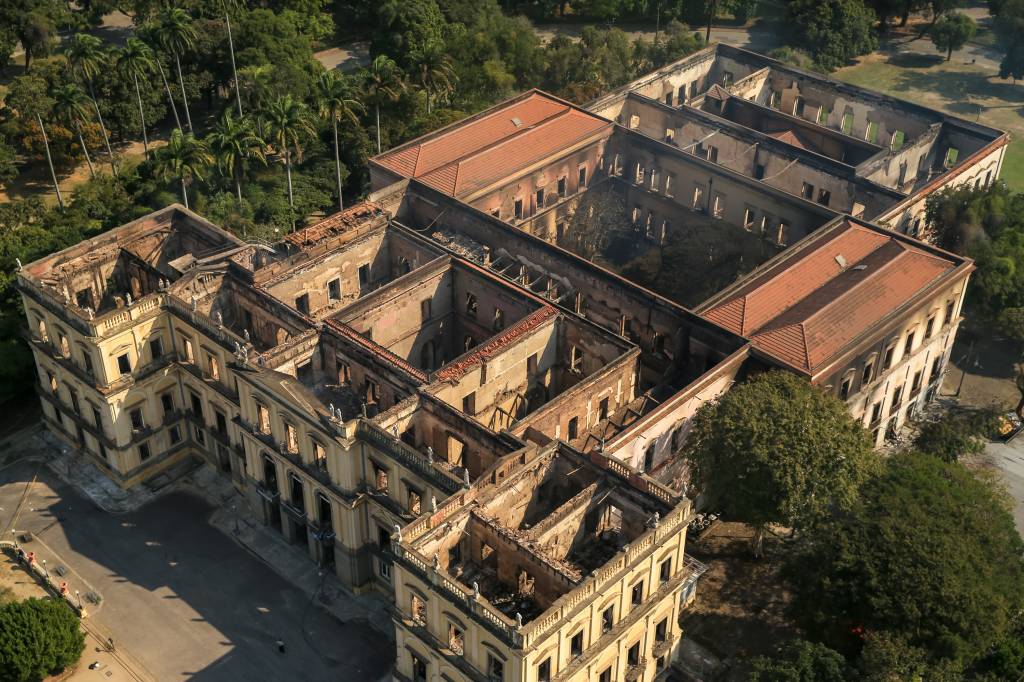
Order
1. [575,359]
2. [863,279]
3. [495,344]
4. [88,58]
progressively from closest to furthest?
1. [495,344]
2. [575,359]
3. [863,279]
4. [88,58]

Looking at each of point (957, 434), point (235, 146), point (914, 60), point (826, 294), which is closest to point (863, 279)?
point (826, 294)

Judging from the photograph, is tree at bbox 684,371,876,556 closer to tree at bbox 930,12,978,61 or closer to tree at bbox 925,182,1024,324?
tree at bbox 925,182,1024,324

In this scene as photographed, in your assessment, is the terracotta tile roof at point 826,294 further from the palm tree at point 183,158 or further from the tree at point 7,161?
the tree at point 7,161

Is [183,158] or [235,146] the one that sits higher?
[235,146]

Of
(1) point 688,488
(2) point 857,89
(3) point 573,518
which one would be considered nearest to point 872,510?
(1) point 688,488

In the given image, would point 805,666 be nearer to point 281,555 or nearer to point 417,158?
point 281,555

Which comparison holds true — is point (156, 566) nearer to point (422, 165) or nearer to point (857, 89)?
point (422, 165)
